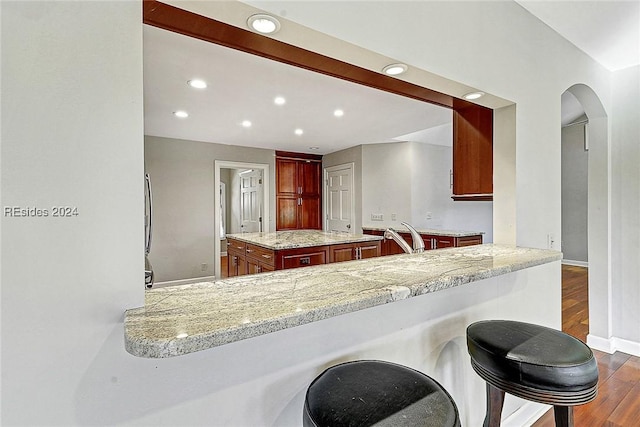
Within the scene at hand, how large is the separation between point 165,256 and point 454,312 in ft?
15.4

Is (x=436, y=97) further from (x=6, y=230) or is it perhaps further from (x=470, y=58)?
(x=6, y=230)

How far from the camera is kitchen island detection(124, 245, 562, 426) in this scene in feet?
2.47

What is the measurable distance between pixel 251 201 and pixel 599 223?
17.6 feet

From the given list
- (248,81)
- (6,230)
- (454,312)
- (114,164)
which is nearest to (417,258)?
(454,312)

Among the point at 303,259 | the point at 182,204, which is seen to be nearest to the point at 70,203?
the point at 303,259

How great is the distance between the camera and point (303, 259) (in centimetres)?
335

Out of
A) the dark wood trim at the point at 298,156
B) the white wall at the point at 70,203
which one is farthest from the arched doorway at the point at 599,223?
the dark wood trim at the point at 298,156

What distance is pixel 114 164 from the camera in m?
0.80

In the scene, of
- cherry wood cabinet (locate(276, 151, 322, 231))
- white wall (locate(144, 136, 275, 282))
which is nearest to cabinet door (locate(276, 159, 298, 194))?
cherry wood cabinet (locate(276, 151, 322, 231))

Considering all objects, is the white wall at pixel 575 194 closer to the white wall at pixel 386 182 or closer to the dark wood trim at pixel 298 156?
the white wall at pixel 386 182

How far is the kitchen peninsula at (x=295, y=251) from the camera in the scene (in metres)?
3.22

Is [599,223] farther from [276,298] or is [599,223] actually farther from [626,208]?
[276,298]

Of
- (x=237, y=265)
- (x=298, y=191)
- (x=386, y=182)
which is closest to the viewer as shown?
(x=237, y=265)

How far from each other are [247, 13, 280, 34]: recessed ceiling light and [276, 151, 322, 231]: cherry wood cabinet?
5.27 metres
